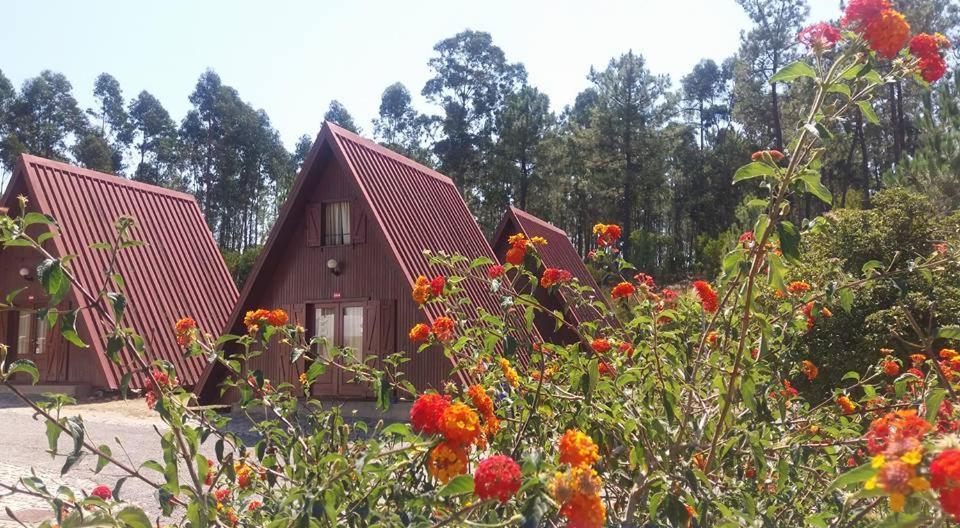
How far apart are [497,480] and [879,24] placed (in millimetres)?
1670

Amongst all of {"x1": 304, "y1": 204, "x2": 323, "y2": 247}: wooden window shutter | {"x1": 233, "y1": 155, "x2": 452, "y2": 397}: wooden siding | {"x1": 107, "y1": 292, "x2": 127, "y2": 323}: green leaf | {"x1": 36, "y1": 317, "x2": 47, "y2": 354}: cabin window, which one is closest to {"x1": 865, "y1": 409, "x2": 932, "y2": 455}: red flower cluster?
{"x1": 107, "y1": 292, "x2": 127, "y2": 323}: green leaf

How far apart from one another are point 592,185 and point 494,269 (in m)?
31.9

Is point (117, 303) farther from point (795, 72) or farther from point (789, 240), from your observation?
point (795, 72)

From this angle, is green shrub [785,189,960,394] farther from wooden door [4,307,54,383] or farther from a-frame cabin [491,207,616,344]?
A: wooden door [4,307,54,383]

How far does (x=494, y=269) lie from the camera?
323 centimetres

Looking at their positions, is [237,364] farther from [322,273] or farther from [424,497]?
[322,273]

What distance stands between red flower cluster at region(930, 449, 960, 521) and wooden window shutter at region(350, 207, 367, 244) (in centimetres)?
1197

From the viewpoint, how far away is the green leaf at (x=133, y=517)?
1623 millimetres

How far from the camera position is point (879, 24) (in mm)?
2006

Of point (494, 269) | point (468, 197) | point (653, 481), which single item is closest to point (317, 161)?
point (494, 269)

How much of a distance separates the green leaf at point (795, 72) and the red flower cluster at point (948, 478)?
1197mm

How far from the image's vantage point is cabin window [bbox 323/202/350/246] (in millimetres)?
12984

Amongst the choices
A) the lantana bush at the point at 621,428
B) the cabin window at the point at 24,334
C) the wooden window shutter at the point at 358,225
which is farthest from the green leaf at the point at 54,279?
the cabin window at the point at 24,334

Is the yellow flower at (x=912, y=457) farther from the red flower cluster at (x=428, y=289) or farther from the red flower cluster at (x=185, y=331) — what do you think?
the red flower cluster at (x=185, y=331)
